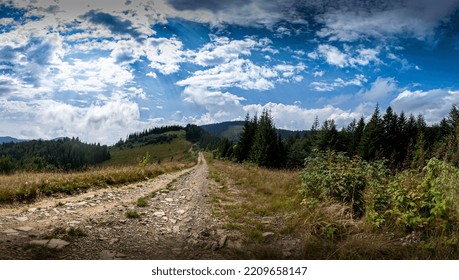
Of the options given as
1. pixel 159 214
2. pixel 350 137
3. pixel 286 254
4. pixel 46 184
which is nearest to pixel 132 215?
pixel 159 214

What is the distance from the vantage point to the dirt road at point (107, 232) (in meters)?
4.39

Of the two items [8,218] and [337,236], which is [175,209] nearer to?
[8,218]

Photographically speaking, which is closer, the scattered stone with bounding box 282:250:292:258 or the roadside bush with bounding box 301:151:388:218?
the scattered stone with bounding box 282:250:292:258

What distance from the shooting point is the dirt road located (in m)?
4.39

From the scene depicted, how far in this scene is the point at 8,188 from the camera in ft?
23.8

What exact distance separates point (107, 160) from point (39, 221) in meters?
162

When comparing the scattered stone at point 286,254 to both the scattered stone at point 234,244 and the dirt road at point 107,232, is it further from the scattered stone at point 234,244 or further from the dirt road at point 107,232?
the dirt road at point 107,232

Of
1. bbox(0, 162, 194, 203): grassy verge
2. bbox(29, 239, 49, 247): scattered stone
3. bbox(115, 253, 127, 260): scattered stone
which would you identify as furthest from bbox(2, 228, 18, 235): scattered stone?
bbox(0, 162, 194, 203): grassy verge

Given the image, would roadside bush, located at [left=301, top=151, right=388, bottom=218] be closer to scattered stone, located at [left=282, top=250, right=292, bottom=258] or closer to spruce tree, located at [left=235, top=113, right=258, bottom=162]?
scattered stone, located at [left=282, top=250, right=292, bottom=258]

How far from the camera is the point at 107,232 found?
541 cm

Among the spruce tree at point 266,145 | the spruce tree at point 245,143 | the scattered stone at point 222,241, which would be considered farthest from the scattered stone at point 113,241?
the spruce tree at point 245,143

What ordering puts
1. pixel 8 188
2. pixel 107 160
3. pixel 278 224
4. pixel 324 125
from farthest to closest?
1. pixel 107 160
2. pixel 324 125
3. pixel 8 188
4. pixel 278 224

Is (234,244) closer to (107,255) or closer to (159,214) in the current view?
(107,255)
